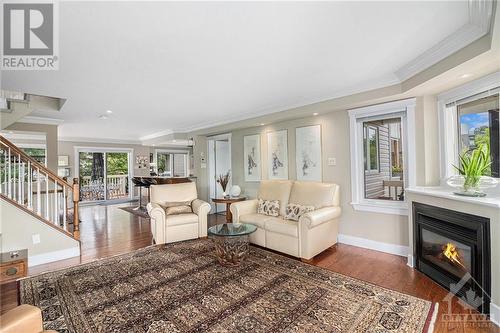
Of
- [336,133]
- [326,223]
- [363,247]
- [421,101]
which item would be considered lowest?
[363,247]

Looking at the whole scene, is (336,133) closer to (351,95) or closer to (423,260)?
(351,95)

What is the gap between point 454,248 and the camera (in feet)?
8.02

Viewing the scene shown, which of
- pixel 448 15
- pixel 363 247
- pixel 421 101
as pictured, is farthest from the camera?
pixel 363 247

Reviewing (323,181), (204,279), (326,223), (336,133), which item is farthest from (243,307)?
(336,133)

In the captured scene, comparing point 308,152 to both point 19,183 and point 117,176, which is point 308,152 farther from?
point 117,176

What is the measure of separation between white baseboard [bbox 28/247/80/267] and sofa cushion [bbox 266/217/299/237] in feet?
9.81

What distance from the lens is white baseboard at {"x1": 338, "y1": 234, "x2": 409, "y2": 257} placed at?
3365 millimetres

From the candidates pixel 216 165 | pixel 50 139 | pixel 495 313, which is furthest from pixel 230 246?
pixel 50 139

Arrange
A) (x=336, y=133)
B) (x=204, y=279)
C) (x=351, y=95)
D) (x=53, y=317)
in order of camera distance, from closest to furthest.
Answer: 1. (x=53, y=317)
2. (x=204, y=279)
3. (x=351, y=95)
4. (x=336, y=133)

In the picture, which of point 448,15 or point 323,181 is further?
point 323,181

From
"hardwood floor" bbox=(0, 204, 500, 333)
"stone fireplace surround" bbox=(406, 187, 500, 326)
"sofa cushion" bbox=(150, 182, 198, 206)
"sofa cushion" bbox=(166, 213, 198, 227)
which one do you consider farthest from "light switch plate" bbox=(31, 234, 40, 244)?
"stone fireplace surround" bbox=(406, 187, 500, 326)

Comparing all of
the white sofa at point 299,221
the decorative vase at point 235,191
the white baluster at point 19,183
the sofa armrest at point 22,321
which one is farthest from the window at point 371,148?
the white baluster at point 19,183

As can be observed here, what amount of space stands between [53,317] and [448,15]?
4.07 m

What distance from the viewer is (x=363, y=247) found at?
372 cm
